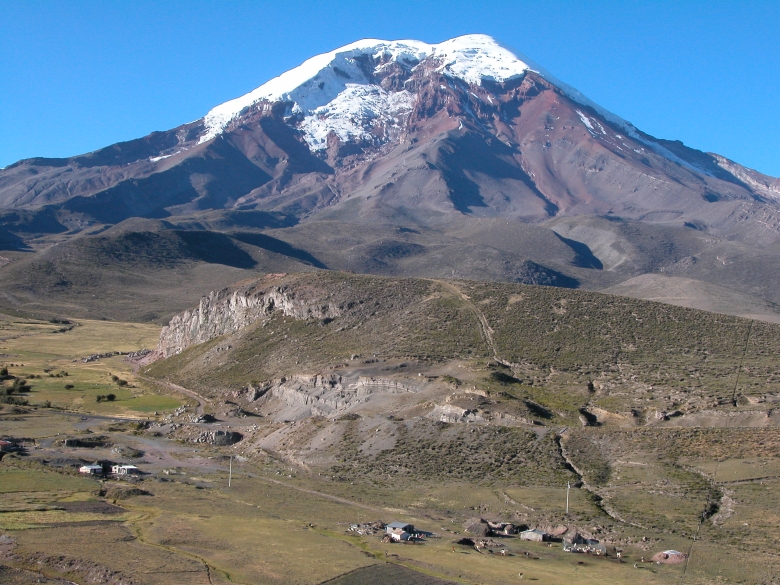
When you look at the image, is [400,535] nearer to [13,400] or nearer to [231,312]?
[13,400]

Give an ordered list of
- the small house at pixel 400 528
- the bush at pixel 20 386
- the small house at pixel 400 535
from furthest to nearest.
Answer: the bush at pixel 20 386
the small house at pixel 400 528
the small house at pixel 400 535

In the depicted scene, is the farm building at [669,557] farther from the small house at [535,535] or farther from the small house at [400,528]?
the small house at [400,528]

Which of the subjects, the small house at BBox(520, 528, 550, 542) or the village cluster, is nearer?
the village cluster

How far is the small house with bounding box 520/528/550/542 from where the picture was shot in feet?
140

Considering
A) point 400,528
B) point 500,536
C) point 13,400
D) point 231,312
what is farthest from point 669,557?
point 231,312

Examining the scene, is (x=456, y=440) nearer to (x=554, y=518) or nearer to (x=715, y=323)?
(x=554, y=518)

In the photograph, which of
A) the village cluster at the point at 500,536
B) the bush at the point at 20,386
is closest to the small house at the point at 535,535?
the village cluster at the point at 500,536

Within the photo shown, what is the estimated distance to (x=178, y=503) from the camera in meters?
49.3

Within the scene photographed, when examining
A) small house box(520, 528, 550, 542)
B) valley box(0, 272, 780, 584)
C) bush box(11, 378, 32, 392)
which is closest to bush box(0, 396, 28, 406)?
valley box(0, 272, 780, 584)

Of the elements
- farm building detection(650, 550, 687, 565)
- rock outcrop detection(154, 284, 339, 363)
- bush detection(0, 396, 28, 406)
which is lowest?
bush detection(0, 396, 28, 406)

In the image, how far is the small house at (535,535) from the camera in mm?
42812

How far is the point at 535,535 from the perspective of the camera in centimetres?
4300

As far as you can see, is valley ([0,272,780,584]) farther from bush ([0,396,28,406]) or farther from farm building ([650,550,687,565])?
farm building ([650,550,687,565])

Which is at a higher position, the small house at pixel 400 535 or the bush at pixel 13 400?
the small house at pixel 400 535
